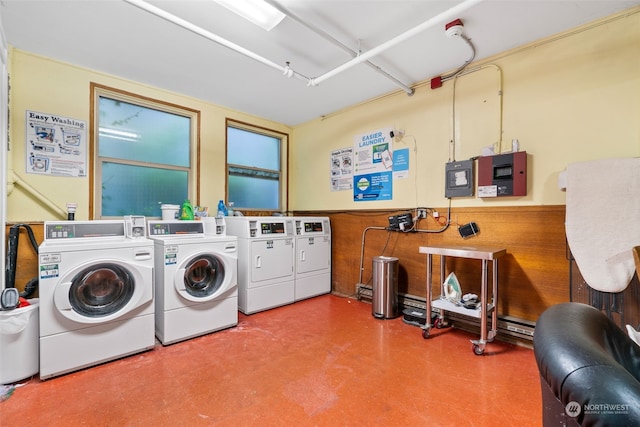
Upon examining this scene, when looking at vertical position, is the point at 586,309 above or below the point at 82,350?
above

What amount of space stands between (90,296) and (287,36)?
260cm

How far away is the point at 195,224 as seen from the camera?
293 centimetres

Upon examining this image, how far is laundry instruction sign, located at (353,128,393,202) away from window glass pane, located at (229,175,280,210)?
1.45 meters

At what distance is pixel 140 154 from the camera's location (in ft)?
10.4

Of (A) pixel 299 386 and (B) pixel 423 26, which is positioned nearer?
(A) pixel 299 386

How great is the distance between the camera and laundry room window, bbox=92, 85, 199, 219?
294 centimetres

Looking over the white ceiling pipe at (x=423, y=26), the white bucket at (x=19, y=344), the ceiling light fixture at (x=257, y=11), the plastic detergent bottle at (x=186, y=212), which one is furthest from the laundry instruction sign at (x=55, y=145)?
the white ceiling pipe at (x=423, y=26)

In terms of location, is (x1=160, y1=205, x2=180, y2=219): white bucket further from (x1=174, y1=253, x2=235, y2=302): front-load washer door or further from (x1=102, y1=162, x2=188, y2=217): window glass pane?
(x1=174, y1=253, x2=235, y2=302): front-load washer door

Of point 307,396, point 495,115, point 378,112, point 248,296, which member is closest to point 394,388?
point 307,396

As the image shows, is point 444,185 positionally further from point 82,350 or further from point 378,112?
point 82,350

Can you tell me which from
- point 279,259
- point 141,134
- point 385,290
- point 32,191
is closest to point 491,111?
point 385,290

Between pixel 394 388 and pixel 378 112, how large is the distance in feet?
9.79

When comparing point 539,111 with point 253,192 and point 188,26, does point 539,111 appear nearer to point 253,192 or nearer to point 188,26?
point 188,26

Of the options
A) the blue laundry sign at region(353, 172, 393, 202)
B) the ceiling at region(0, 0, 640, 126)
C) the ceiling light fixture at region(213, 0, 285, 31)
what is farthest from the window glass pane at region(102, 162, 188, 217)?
the blue laundry sign at region(353, 172, 393, 202)
